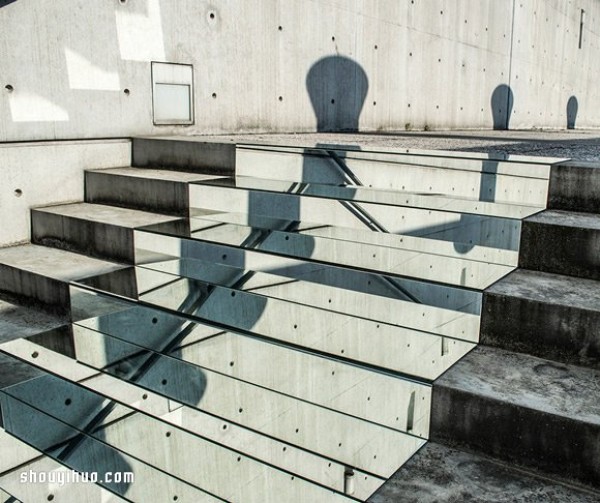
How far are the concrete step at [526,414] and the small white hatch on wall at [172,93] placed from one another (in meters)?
3.78

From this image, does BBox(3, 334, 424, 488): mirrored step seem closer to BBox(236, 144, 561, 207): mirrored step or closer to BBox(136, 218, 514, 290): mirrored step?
BBox(136, 218, 514, 290): mirrored step

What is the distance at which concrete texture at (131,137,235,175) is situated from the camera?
440 centimetres

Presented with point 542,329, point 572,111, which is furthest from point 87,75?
point 572,111

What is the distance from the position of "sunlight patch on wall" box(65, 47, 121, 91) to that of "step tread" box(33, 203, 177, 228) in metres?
0.89

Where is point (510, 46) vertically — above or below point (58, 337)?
above

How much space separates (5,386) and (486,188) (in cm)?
254

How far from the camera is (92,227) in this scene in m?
3.94

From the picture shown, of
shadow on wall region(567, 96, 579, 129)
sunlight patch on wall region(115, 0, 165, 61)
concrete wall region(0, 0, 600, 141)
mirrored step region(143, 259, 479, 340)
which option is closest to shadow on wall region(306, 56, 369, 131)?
concrete wall region(0, 0, 600, 141)

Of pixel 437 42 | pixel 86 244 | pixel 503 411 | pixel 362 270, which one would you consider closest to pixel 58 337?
pixel 86 244

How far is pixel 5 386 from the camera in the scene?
2561mm

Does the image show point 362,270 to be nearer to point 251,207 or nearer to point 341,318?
point 341,318

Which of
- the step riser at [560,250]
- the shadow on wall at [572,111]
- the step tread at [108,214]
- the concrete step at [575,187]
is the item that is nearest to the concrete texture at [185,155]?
the step tread at [108,214]

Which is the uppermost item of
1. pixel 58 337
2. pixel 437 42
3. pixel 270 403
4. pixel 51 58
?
pixel 437 42

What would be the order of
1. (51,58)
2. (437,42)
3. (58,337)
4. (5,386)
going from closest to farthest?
1. (5,386)
2. (58,337)
3. (51,58)
4. (437,42)
